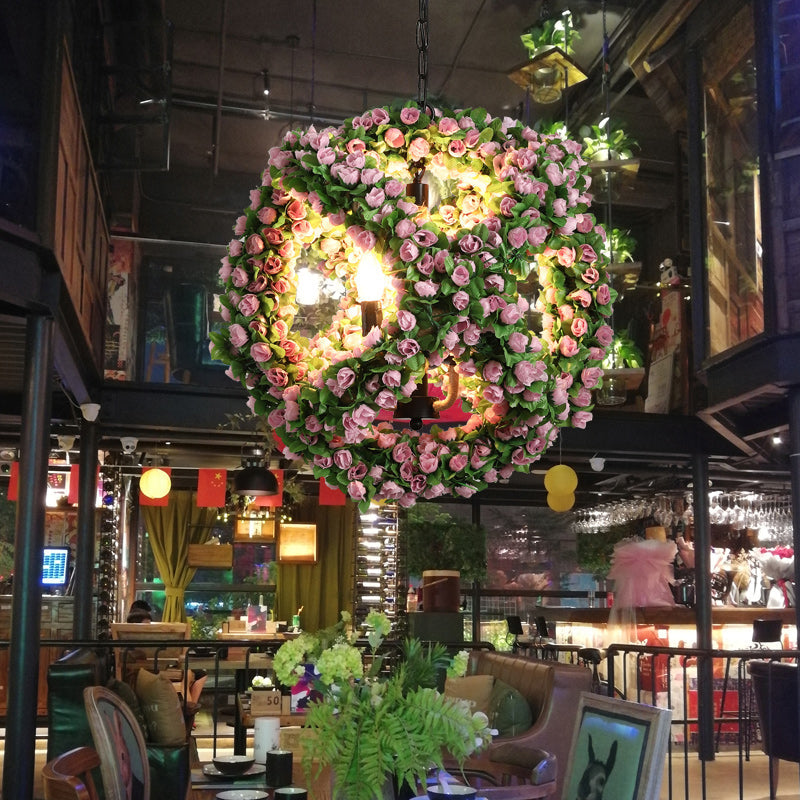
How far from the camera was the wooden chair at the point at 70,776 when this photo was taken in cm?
246

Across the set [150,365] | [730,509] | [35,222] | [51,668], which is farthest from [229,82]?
[730,509]

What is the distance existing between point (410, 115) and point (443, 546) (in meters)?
11.8

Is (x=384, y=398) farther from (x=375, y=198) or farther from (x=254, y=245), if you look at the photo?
(x=254, y=245)

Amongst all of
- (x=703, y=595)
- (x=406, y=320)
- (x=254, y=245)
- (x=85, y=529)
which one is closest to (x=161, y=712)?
(x=85, y=529)

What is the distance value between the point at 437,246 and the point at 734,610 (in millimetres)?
→ 9329

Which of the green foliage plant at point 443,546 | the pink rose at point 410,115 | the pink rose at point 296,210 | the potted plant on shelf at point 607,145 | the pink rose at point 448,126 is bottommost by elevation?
the green foliage plant at point 443,546

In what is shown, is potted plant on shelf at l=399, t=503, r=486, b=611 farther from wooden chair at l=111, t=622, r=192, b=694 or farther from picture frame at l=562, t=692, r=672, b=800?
picture frame at l=562, t=692, r=672, b=800

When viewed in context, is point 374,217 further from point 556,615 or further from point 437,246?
point 556,615

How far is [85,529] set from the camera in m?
9.84

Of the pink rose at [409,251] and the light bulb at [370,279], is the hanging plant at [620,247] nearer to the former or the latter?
the light bulb at [370,279]

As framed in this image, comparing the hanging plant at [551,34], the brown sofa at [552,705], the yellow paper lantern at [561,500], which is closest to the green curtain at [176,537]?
the yellow paper lantern at [561,500]

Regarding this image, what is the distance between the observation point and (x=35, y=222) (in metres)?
5.61

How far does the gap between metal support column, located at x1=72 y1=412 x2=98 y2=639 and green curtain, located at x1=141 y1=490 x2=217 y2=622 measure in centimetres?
607

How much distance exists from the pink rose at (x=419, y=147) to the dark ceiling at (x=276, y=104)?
17.2ft
